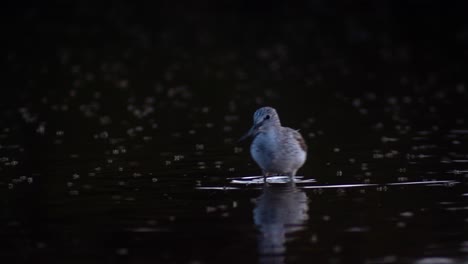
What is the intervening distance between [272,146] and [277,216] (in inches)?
125

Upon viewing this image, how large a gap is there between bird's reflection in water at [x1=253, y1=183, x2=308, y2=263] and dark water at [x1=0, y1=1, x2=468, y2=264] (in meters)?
0.04

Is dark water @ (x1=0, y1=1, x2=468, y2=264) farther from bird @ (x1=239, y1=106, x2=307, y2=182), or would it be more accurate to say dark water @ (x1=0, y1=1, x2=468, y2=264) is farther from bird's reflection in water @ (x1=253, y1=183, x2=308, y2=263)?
bird @ (x1=239, y1=106, x2=307, y2=182)

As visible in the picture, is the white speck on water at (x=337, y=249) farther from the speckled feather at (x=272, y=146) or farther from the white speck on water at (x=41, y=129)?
the white speck on water at (x=41, y=129)

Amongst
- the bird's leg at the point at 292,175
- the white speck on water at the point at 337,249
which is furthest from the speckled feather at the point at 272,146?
the white speck on water at the point at 337,249

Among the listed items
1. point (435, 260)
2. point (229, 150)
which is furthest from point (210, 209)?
point (229, 150)

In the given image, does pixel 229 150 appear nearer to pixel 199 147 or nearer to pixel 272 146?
pixel 199 147

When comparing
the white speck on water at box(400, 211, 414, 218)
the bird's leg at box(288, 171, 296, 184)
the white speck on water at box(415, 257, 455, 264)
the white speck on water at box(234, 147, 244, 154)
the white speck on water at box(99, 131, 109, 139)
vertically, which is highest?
the white speck on water at box(99, 131, 109, 139)

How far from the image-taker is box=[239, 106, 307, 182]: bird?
68.0 ft

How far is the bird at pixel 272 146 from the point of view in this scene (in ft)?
68.0

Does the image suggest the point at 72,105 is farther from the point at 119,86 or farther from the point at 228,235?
the point at 228,235

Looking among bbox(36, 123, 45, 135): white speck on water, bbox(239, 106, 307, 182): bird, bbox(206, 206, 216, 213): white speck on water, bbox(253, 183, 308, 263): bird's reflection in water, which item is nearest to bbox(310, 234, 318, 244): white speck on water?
bbox(253, 183, 308, 263): bird's reflection in water

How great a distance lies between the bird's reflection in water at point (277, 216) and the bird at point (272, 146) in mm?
321

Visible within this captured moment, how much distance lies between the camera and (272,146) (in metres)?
20.7

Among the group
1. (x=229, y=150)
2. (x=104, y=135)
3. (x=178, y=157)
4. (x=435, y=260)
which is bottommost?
(x=435, y=260)
